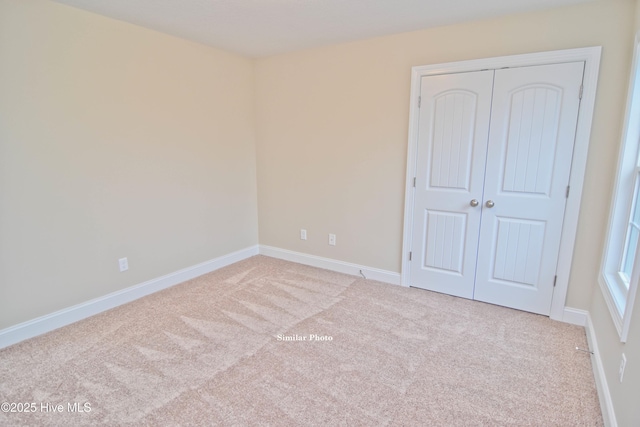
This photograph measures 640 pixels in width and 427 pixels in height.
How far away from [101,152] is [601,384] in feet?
12.2

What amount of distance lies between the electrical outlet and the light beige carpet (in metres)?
0.34

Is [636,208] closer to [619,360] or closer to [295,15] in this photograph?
[619,360]

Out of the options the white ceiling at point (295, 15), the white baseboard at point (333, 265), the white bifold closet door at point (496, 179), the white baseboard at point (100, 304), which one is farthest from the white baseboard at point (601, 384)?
the white baseboard at point (100, 304)

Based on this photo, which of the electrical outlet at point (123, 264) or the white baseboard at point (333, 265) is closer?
the electrical outlet at point (123, 264)

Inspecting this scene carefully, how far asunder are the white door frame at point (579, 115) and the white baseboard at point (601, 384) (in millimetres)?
399

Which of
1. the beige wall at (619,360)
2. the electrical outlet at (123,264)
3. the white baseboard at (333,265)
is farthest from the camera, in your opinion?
the white baseboard at (333,265)

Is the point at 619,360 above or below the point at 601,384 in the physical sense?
above

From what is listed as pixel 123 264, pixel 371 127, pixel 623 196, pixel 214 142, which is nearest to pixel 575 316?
pixel 623 196

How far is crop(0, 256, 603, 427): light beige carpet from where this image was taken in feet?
5.71

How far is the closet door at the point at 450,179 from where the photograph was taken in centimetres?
278

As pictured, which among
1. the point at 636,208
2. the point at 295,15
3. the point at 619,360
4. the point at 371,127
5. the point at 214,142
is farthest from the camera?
the point at 214,142

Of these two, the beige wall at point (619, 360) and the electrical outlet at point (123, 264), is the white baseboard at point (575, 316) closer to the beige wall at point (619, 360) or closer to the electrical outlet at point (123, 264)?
the beige wall at point (619, 360)

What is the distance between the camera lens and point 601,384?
6.08 feet

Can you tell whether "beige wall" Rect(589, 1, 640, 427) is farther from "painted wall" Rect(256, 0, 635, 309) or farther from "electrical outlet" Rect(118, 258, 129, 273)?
"electrical outlet" Rect(118, 258, 129, 273)
